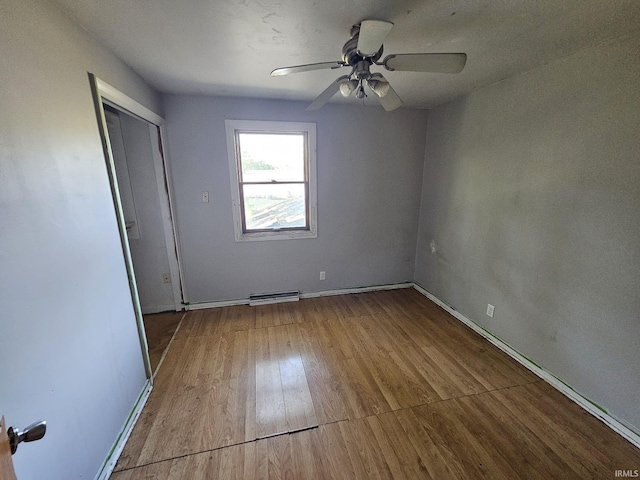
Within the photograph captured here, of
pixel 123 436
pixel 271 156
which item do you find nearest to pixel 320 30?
pixel 271 156

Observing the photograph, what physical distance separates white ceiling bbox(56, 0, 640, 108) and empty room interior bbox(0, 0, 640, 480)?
0.02m

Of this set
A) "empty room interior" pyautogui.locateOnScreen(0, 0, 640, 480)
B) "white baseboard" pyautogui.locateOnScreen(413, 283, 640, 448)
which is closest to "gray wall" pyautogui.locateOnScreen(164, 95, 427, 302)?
"empty room interior" pyautogui.locateOnScreen(0, 0, 640, 480)

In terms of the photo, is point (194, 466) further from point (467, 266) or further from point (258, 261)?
point (467, 266)

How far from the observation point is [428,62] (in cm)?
123

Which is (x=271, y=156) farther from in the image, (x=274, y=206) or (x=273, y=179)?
(x=274, y=206)

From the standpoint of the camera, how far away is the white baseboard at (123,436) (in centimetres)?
128

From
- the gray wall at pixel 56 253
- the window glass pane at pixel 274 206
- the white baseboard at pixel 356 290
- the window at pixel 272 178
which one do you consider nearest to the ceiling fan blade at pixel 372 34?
the gray wall at pixel 56 253

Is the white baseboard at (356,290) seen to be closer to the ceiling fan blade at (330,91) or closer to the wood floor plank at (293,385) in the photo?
the wood floor plank at (293,385)

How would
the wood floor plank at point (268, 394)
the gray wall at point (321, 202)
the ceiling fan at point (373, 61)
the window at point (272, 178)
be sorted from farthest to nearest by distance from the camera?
the window at point (272, 178)
the gray wall at point (321, 202)
the wood floor plank at point (268, 394)
the ceiling fan at point (373, 61)

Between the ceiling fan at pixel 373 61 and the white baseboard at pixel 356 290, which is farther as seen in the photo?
the white baseboard at pixel 356 290

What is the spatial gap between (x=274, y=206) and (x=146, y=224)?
133 cm

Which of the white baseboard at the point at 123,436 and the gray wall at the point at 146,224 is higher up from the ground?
the gray wall at the point at 146,224

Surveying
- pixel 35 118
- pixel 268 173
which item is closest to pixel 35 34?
pixel 35 118

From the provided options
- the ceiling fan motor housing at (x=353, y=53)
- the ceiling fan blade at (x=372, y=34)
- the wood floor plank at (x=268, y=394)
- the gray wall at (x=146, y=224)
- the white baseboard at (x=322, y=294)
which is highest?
the ceiling fan motor housing at (x=353, y=53)
